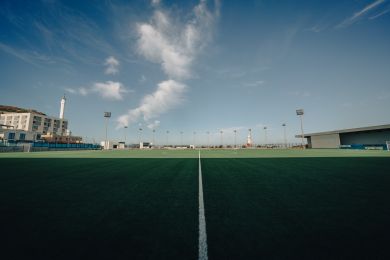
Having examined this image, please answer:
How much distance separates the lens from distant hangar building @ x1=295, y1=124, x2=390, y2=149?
51594mm

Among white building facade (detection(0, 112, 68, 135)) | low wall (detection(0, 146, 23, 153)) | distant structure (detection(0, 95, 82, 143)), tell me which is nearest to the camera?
low wall (detection(0, 146, 23, 153))

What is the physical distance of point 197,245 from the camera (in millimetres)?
2639

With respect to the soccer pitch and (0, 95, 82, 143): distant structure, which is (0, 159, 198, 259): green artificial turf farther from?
(0, 95, 82, 143): distant structure

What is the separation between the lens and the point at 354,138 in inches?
2354

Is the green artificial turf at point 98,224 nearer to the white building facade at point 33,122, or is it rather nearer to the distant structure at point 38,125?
the distant structure at point 38,125

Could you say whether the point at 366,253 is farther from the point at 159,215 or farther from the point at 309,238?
the point at 159,215

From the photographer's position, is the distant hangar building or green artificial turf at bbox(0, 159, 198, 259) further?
the distant hangar building

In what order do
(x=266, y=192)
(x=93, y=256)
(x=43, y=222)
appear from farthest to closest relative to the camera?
(x=266, y=192), (x=43, y=222), (x=93, y=256)

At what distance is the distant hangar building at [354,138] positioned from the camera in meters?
51.6

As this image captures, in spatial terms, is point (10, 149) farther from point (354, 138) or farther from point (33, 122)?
point (354, 138)

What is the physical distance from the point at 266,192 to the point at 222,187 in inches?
56.1

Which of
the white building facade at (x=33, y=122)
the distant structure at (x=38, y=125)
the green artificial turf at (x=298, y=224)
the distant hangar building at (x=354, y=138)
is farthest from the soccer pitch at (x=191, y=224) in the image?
the white building facade at (x=33, y=122)

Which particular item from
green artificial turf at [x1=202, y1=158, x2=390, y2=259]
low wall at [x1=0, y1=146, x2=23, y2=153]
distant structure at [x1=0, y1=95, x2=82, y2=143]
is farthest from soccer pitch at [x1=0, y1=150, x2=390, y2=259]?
distant structure at [x1=0, y1=95, x2=82, y2=143]

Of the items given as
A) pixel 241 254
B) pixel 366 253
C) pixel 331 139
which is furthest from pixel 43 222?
pixel 331 139
